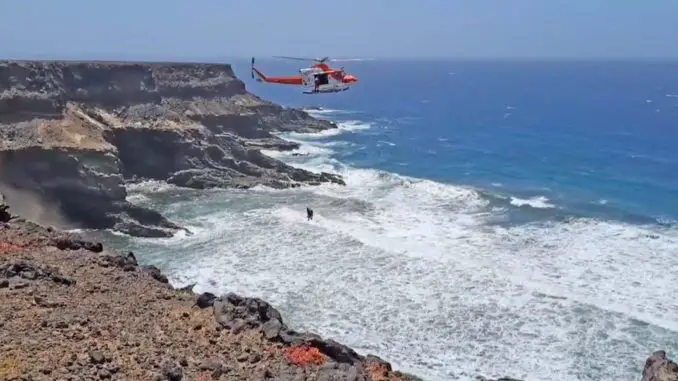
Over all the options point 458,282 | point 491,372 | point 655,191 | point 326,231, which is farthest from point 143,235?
point 655,191

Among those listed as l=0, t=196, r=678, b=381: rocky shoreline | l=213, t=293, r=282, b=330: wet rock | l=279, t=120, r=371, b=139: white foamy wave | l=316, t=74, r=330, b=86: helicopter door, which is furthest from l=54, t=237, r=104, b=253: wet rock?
l=279, t=120, r=371, b=139: white foamy wave

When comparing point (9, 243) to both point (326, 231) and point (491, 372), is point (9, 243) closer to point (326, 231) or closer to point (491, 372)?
point (491, 372)

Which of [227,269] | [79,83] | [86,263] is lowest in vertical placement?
[227,269]

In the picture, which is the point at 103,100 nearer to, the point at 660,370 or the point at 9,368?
the point at 9,368

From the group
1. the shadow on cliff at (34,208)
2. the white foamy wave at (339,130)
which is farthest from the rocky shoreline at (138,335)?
the white foamy wave at (339,130)

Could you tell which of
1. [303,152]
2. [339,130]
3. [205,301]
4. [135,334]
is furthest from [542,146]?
[135,334]

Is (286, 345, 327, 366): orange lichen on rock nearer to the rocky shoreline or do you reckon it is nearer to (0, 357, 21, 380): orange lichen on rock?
the rocky shoreline

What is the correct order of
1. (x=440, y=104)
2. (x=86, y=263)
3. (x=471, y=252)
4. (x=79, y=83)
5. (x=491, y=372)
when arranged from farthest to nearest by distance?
(x=440, y=104), (x=79, y=83), (x=471, y=252), (x=491, y=372), (x=86, y=263)
